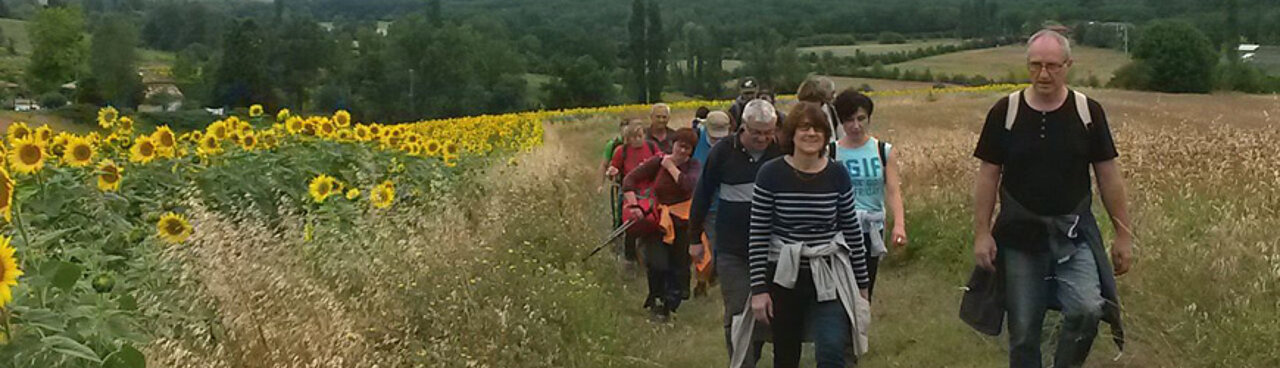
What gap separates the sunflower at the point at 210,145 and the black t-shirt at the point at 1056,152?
5027 mm

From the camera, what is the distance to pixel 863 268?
5.49 metres

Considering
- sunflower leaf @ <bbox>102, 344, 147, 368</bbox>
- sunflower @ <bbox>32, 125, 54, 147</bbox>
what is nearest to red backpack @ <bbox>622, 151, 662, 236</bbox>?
sunflower @ <bbox>32, 125, 54, 147</bbox>

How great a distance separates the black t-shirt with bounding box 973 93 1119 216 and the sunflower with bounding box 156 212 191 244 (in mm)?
3595

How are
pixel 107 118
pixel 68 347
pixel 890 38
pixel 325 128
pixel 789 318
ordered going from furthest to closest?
1. pixel 890 38
2. pixel 325 128
3. pixel 107 118
4. pixel 789 318
5. pixel 68 347

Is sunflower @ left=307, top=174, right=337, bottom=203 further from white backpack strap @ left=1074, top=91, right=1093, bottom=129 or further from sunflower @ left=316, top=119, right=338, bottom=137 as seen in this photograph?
white backpack strap @ left=1074, top=91, right=1093, bottom=129

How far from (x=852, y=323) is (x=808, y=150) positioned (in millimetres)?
806

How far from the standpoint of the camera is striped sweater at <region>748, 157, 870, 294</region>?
17.3 ft

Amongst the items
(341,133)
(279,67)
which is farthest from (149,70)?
(341,133)

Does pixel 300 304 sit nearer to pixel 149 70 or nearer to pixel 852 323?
pixel 852 323

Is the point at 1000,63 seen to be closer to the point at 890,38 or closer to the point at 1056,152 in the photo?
the point at 890,38

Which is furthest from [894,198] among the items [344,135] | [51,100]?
[51,100]

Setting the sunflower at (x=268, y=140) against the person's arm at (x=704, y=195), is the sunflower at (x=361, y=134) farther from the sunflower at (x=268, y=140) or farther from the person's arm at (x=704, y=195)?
the person's arm at (x=704, y=195)

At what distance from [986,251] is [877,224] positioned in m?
1.28

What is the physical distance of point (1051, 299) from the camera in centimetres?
495
